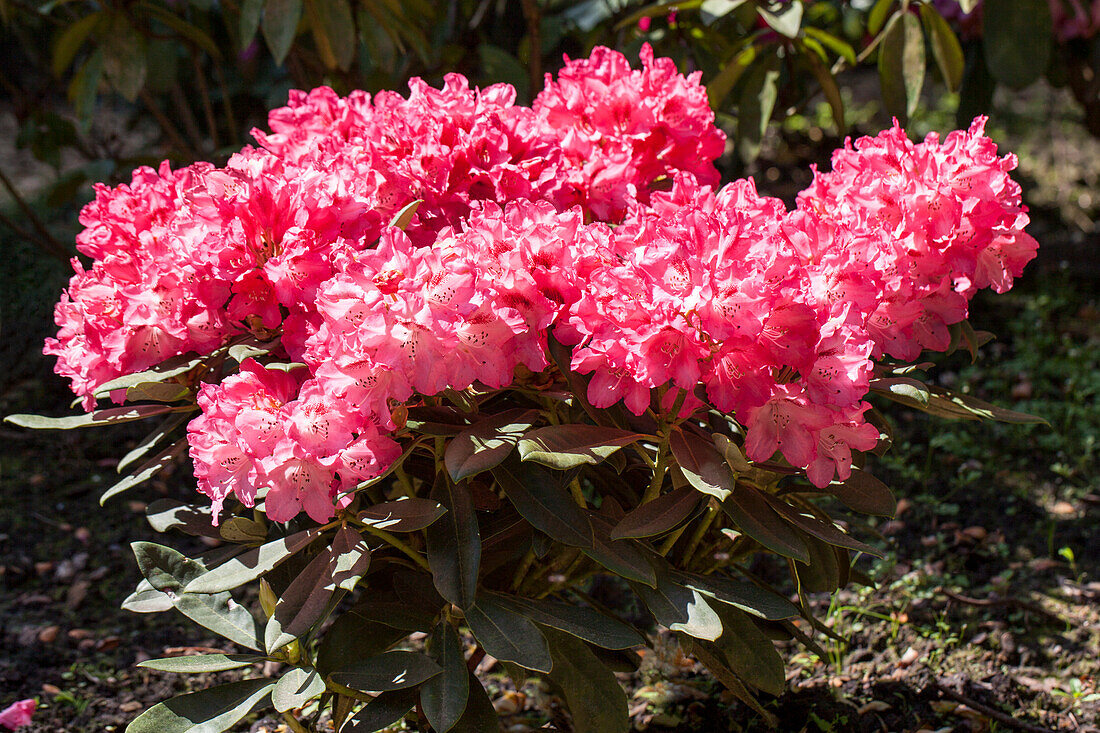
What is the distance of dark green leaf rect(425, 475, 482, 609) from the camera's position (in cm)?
103

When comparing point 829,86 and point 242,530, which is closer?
point 242,530

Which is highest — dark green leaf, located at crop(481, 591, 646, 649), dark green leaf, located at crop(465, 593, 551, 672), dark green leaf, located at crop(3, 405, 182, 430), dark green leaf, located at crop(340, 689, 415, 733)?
dark green leaf, located at crop(3, 405, 182, 430)

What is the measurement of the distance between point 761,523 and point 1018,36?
1.80 meters

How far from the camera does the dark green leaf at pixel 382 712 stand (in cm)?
107

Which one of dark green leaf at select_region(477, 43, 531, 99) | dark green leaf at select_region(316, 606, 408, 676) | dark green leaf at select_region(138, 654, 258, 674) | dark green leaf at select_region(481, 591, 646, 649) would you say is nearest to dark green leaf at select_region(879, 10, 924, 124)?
dark green leaf at select_region(477, 43, 531, 99)

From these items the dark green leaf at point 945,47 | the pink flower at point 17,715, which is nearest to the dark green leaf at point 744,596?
the pink flower at point 17,715

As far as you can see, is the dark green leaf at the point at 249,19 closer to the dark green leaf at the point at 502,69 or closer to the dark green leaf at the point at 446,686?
the dark green leaf at the point at 502,69

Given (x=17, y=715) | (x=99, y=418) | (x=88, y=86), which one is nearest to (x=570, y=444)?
(x=99, y=418)

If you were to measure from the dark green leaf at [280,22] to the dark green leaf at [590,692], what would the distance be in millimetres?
1335

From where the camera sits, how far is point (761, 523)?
1083mm

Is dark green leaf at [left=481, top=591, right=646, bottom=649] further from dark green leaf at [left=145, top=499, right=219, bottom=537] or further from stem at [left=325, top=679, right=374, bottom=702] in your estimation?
dark green leaf at [left=145, top=499, right=219, bottom=537]

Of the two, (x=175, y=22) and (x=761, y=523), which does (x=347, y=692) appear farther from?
(x=175, y=22)

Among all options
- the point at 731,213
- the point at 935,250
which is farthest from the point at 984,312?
the point at 731,213

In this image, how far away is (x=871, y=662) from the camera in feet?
5.53
